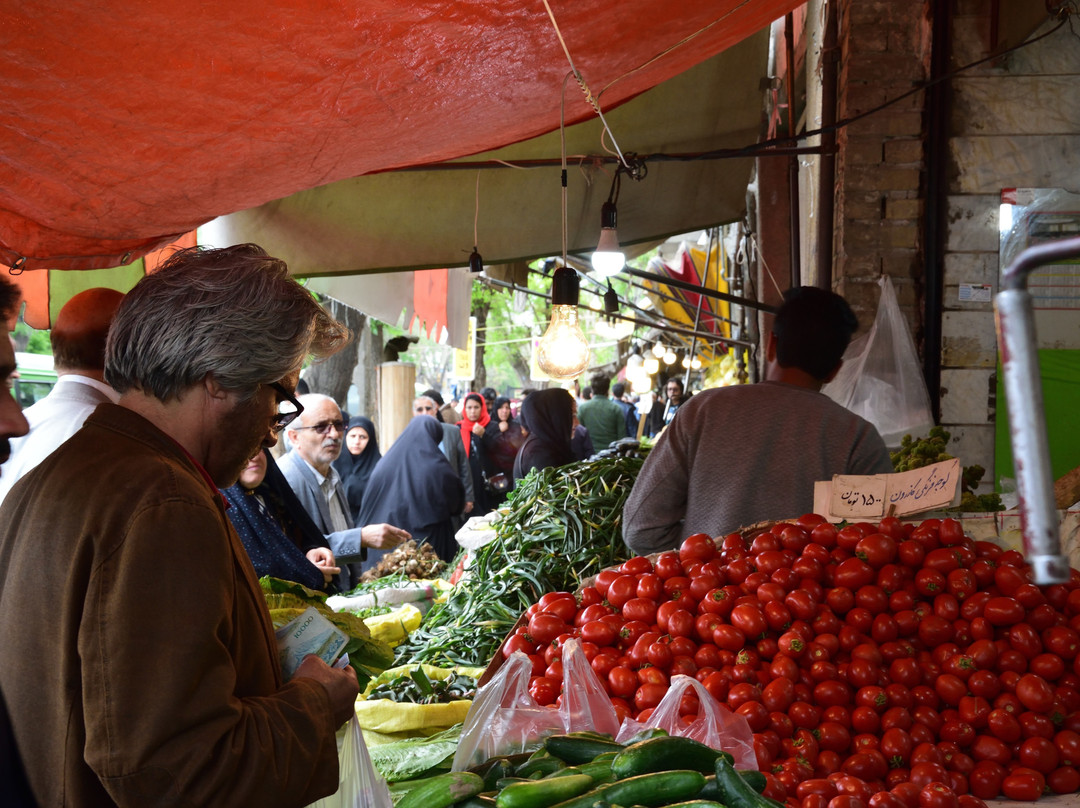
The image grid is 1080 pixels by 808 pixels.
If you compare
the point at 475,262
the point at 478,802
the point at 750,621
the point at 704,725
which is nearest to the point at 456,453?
the point at 475,262

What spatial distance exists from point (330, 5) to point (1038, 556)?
212 centimetres

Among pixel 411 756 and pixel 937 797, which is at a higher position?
pixel 937 797

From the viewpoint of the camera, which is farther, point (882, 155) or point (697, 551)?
point (882, 155)

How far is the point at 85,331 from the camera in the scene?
3.04 m

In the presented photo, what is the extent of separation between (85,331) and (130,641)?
1978 mm

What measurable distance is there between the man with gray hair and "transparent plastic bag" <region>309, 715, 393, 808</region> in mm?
251

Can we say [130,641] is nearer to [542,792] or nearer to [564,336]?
[542,792]

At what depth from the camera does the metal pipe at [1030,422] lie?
560mm

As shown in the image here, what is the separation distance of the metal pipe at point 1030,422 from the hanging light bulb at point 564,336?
3.87 m

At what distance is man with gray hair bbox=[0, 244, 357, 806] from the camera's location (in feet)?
4.53

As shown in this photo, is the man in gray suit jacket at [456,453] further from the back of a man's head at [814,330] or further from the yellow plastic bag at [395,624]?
the back of a man's head at [814,330]

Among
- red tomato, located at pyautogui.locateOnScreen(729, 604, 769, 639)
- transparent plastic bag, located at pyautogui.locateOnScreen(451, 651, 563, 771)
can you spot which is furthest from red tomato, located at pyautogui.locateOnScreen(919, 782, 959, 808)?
transparent plastic bag, located at pyautogui.locateOnScreen(451, 651, 563, 771)

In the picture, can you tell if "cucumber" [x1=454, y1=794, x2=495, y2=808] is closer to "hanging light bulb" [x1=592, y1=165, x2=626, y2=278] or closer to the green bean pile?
the green bean pile

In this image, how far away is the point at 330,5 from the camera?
7.29ft
